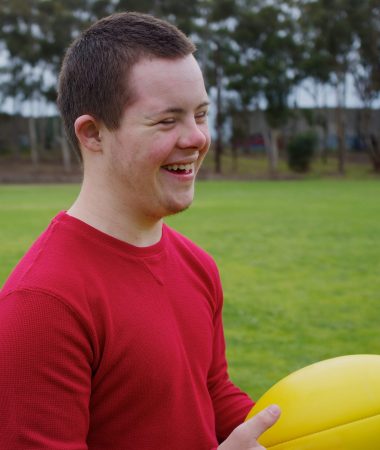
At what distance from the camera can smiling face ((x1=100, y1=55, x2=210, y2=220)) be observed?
1.81 metres

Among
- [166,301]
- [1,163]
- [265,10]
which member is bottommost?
[1,163]

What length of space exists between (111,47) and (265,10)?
49.1 m

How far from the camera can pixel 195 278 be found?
209 centimetres

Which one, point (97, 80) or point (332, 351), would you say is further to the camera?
point (332, 351)

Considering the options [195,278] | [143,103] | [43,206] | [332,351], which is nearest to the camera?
[143,103]

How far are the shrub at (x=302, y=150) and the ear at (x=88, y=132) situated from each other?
45259 millimetres

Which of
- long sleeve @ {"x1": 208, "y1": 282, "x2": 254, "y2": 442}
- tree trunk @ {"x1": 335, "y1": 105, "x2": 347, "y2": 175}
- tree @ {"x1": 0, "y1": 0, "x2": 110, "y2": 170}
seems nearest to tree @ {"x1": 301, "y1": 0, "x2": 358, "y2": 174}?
tree trunk @ {"x1": 335, "y1": 105, "x2": 347, "y2": 175}

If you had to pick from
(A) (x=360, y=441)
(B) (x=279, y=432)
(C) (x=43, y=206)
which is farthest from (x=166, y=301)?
(C) (x=43, y=206)

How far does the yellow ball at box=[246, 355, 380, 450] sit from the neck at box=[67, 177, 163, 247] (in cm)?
62

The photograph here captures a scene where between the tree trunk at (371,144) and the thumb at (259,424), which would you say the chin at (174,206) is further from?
the tree trunk at (371,144)

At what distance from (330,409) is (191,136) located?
2.72ft

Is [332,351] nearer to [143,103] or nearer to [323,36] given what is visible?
[143,103]

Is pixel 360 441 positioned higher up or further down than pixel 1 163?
higher up

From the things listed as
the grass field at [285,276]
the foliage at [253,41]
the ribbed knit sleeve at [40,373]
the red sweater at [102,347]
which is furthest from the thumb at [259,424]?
the foliage at [253,41]
